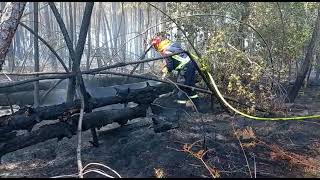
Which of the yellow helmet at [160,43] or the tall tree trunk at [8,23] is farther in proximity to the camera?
the yellow helmet at [160,43]

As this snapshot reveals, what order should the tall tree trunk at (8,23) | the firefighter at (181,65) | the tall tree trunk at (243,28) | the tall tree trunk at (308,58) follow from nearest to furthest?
the tall tree trunk at (8,23) → the firefighter at (181,65) → the tall tree trunk at (308,58) → the tall tree trunk at (243,28)

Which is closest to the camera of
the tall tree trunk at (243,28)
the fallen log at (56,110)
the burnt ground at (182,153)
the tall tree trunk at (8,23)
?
the tall tree trunk at (8,23)

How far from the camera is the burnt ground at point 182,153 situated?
511cm

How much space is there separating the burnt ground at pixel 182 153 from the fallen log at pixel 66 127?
0.45 metres

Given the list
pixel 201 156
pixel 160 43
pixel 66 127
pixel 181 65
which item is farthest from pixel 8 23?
pixel 181 65

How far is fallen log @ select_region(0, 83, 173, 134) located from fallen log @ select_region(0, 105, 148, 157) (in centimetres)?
11

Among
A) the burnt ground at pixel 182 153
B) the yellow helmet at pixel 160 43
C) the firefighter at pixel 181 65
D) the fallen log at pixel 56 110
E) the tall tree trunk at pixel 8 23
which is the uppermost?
the tall tree trunk at pixel 8 23

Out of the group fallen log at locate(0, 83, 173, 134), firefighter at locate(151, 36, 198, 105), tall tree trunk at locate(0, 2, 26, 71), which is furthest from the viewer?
firefighter at locate(151, 36, 198, 105)

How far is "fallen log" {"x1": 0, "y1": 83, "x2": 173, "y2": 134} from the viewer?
4.48 meters

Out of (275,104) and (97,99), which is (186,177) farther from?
(275,104)

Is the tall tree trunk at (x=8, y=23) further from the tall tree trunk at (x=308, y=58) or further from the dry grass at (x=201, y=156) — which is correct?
the tall tree trunk at (x=308, y=58)

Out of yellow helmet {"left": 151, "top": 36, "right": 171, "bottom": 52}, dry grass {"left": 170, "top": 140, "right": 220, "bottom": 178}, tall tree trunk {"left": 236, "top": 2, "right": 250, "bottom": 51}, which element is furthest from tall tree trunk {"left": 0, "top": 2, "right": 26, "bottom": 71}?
tall tree trunk {"left": 236, "top": 2, "right": 250, "bottom": 51}

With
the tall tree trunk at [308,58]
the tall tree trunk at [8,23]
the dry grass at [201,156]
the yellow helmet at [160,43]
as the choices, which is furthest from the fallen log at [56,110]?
the tall tree trunk at [308,58]

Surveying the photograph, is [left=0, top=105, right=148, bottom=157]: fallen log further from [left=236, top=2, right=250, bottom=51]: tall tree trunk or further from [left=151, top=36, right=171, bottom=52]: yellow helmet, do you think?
[left=236, top=2, right=250, bottom=51]: tall tree trunk
